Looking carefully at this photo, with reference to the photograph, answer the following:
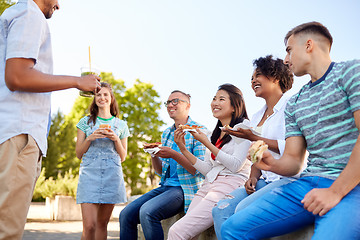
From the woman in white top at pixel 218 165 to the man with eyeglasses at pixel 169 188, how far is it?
0.27m

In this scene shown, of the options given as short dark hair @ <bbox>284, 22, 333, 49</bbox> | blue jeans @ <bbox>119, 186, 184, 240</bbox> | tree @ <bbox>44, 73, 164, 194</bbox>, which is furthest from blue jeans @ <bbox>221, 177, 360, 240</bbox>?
tree @ <bbox>44, 73, 164, 194</bbox>

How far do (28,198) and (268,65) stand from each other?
255cm

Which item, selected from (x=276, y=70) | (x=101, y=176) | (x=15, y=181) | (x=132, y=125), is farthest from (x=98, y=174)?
(x=132, y=125)

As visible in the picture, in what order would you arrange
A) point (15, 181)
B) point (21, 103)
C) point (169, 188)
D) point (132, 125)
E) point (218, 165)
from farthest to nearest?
1. point (132, 125)
2. point (169, 188)
3. point (218, 165)
4. point (21, 103)
5. point (15, 181)

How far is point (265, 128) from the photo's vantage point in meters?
3.33

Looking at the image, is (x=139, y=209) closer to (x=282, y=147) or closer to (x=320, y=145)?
(x=282, y=147)

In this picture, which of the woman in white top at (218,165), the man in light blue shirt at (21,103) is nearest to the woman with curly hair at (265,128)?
the woman in white top at (218,165)

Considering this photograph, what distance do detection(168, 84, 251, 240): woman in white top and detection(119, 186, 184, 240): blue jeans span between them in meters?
0.40

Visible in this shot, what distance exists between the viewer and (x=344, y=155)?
2.11 m

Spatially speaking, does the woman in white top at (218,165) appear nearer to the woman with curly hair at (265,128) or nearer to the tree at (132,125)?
the woman with curly hair at (265,128)

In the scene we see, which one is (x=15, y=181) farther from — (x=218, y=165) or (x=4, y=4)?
(x=4, y=4)

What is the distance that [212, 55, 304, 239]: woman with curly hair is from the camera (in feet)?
9.42

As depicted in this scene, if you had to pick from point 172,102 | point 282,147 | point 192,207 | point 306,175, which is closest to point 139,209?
point 192,207

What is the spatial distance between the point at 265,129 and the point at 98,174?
230cm
